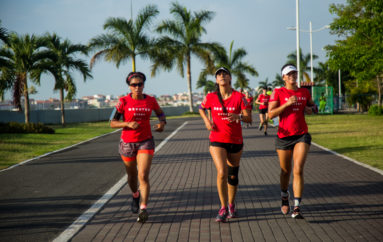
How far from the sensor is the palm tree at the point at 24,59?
72.7 feet

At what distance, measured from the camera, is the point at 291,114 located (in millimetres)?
5441

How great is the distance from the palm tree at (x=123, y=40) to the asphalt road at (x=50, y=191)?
21874 mm

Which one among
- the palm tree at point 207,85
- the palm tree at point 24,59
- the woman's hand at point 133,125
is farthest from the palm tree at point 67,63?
the palm tree at point 207,85

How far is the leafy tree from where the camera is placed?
18266 mm

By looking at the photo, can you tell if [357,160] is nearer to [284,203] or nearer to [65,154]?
[284,203]

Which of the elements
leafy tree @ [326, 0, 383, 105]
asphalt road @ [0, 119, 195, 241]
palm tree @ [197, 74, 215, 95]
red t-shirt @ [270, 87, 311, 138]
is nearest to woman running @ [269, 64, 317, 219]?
red t-shirt @ [270, 87, 311, 138]

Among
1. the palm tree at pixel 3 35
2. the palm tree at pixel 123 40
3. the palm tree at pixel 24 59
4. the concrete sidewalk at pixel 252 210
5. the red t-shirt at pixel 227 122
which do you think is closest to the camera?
the concrete sidewalk at pixel 252 210

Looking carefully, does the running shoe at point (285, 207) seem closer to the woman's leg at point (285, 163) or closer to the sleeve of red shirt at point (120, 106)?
the woman's leg at point (285, 163)

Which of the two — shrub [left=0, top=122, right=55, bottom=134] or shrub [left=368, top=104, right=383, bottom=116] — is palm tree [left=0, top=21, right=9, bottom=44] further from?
shrub [left=368, top=104, right=383, bottom=116]

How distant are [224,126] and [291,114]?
36.0 inches

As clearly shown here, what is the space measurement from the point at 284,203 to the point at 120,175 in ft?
13.5

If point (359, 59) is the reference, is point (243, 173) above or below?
below

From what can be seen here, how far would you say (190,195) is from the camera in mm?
6672

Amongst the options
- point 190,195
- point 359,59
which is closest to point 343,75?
point 359,59
